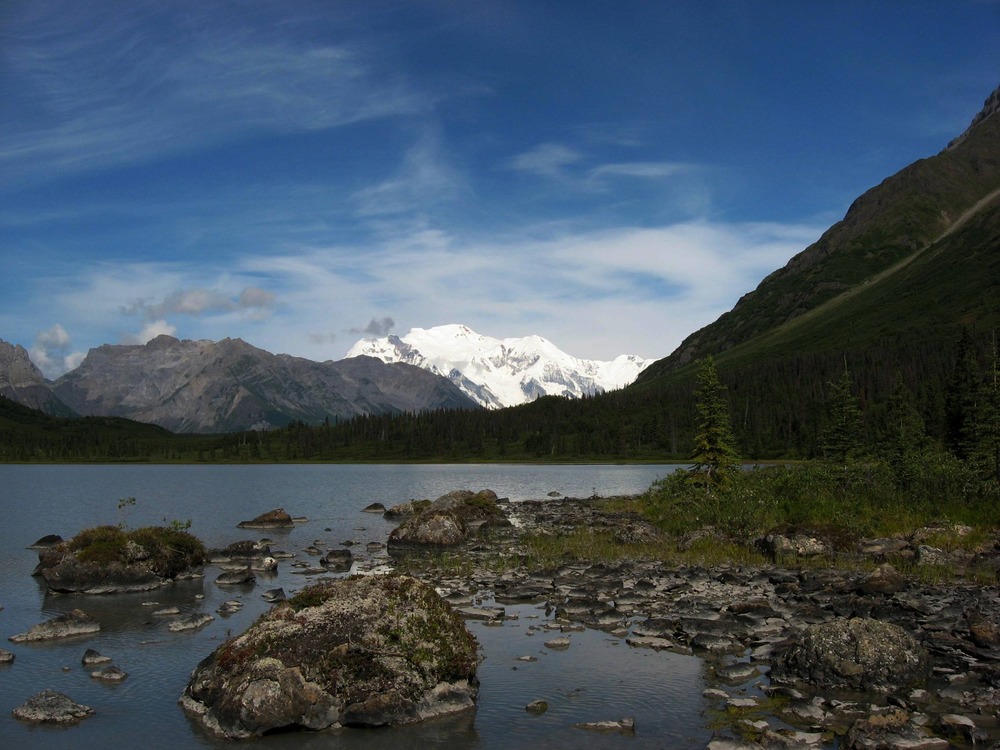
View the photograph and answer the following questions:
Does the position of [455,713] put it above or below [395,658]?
below

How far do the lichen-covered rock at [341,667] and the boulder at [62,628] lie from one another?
31.7 ft

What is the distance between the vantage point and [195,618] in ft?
89.5

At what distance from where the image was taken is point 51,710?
1736cm

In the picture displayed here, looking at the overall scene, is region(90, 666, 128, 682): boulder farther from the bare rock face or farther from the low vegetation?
the bare rock face

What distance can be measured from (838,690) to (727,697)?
2770mm

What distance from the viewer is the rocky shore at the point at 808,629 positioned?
51.6 feet

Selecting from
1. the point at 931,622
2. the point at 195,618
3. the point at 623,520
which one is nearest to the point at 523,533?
the point at 623,520

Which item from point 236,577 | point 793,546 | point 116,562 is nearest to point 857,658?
point 793,546

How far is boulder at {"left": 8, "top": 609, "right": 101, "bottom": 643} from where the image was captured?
24609 mm

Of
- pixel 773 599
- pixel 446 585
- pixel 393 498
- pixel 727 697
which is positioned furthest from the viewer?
pixel 393 498

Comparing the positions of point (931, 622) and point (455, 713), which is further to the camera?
point (931, 622)

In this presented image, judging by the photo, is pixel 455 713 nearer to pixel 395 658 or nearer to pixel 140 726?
pixel 395 658

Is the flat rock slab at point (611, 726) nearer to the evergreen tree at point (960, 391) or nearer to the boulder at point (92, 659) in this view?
the boulder at point (92, 659)

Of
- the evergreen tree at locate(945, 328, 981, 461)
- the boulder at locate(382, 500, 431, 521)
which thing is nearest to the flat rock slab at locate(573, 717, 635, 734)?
the boulder at locate(382, 500, 431, 521)
